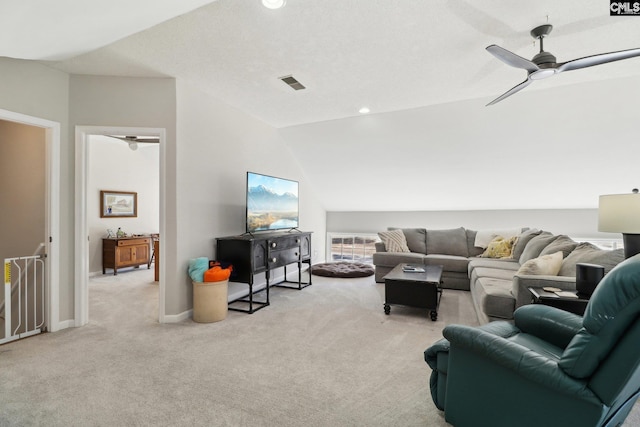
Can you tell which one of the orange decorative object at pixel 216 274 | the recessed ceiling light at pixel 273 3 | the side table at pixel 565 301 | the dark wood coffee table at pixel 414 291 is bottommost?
the dark wood coffee table at pixel 414 291

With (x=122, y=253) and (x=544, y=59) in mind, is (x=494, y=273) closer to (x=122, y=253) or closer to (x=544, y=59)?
(x=544, y=59)

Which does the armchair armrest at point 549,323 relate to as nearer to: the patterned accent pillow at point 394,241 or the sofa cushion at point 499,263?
the sofa cushion at point 499,263

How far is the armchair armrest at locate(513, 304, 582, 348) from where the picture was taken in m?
1.70

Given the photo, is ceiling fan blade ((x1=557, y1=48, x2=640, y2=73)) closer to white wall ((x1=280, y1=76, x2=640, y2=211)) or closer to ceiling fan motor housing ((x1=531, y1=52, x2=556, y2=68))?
ceiling fan motor housing ((x1=531, y1=52, x2=556, y2=68))

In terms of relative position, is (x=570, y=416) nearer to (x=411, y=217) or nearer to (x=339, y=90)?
(x=339, y=90)

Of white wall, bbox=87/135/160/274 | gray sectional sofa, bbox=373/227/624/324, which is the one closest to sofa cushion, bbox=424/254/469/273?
gray sectional sofa, bbox=373/227/624/324

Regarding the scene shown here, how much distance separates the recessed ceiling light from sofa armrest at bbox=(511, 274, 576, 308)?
9.38ft

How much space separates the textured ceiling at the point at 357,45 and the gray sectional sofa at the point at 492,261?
185cm

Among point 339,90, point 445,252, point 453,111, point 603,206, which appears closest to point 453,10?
point 339,90

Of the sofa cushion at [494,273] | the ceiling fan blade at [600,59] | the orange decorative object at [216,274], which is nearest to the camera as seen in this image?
the ceiling fan blade at [600,59]

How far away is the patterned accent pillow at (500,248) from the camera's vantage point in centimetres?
511

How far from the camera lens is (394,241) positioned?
230 inches

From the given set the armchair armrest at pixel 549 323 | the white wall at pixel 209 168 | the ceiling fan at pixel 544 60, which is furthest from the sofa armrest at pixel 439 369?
the white wall at pixel 209 168

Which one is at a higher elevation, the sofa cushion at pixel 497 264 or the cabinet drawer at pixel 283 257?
the cabinet drawer at pixel 283 257
